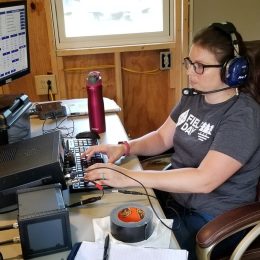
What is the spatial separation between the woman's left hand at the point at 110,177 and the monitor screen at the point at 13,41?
693 millimetres

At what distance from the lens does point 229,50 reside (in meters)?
1.25

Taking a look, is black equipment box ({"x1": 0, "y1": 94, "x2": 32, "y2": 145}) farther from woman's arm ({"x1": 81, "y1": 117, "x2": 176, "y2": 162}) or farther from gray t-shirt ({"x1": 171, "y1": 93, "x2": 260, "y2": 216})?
gray t-shirt ({"x1": 171, "y1": 93, "x2": 260, "y2": 216})

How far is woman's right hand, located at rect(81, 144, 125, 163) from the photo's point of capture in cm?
139

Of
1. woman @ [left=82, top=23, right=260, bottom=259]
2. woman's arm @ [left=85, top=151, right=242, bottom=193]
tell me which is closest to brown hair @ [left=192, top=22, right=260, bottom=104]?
woman @ [left=82, top=23, right=260, bottom=259]

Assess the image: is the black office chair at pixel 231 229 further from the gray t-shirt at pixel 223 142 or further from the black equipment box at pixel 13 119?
the black equipment box at pixel 13 119

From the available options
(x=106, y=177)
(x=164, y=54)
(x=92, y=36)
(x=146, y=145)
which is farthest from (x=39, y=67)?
(x=106, y=177)

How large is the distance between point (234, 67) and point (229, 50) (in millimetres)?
80

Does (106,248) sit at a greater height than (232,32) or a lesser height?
lesser

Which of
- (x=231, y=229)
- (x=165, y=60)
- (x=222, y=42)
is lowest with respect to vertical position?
(x=231, y=229)

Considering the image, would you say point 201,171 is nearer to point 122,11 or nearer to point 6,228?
point 6,228

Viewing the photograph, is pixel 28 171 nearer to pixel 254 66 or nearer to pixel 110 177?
pixel 110 177

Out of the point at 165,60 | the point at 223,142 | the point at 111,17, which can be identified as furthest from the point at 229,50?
the point at 111,17

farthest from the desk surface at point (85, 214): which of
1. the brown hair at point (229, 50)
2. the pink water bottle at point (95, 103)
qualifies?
the brown hair at point (229, 50)

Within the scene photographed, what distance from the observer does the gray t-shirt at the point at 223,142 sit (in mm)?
1196
